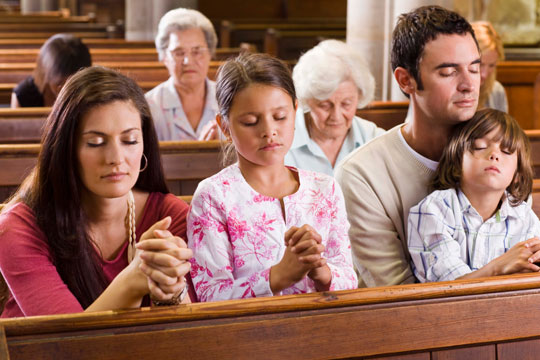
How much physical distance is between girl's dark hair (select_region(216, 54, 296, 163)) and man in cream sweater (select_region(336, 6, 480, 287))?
0.54 meters

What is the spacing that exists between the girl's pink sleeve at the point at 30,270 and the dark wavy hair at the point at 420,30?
1.34m

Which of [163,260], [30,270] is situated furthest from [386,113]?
[163,260]

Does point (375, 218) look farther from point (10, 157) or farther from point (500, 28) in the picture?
point (500, 28)

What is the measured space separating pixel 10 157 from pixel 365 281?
1.79 metres

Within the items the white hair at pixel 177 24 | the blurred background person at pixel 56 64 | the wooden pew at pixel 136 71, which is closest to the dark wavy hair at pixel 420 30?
the white hair at pixel 177 24

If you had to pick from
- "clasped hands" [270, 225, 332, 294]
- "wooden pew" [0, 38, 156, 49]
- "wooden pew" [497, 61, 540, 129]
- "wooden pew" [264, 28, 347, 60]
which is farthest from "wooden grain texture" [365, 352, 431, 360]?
"wooden pew" [264, 28, 347, 60]

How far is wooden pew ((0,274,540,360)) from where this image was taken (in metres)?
1.57

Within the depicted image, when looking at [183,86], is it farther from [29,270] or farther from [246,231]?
[29,270]

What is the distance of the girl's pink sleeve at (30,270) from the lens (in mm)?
1926

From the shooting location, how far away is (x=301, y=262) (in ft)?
6.06

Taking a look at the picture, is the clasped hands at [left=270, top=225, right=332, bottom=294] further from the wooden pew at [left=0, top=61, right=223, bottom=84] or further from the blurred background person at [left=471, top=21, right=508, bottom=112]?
the wooden pew at [left=0, top=61, right=223, bottom=84]

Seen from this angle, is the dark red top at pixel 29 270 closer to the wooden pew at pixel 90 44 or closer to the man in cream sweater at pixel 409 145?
the man in cream sweater at pixel 409 145

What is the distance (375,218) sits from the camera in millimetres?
2619

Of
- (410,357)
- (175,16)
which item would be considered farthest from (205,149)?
(410,357)
